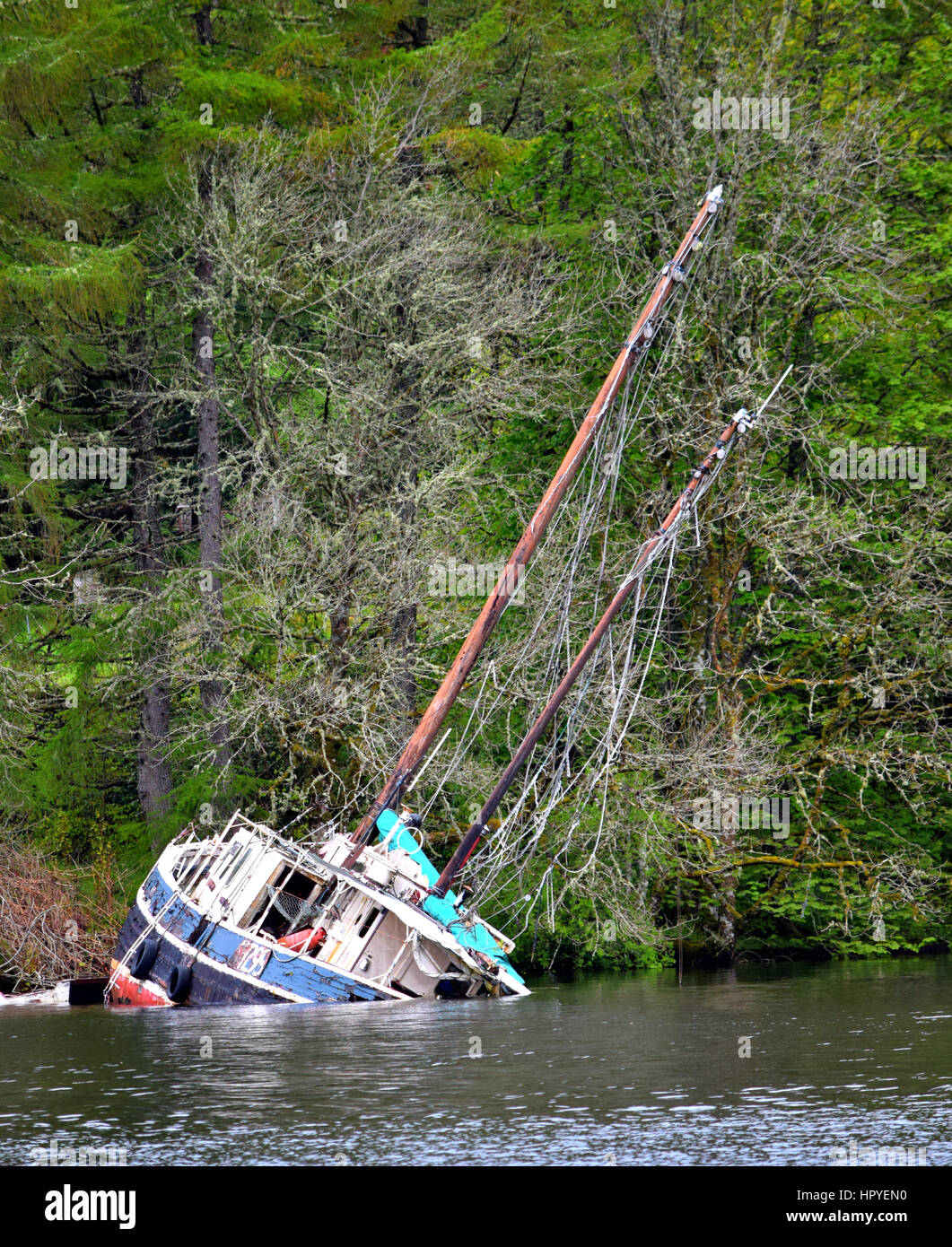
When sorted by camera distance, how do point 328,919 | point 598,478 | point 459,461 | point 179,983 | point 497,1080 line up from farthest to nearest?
point 598,478
point 459,461
point 328,919
point 179,983
point 497,1080

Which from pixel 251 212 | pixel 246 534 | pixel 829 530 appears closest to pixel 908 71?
pixel 829 530

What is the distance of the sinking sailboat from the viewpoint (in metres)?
24.4

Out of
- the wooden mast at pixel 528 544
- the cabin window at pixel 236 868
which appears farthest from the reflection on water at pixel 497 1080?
the wooden mast at pixel 528 544

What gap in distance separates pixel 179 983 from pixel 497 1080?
351 inches

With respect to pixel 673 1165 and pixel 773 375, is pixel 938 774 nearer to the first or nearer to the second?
pixel 773 375

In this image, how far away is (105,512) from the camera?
Answer: 1264 inches

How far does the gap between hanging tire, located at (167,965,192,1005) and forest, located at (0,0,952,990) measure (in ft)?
12.5

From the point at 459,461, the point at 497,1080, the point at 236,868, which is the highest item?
the point at 459,461

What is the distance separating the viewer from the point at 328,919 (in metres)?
24.9

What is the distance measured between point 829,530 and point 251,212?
1192 centimetres

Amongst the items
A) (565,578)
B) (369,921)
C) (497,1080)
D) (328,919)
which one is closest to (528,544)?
(565,578)

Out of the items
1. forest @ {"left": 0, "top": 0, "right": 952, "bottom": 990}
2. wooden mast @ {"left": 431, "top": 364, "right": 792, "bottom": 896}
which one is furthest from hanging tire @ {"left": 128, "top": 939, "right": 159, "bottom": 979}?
wooden mast @ {"left": 431, "top": 364, "right": 792, "bottom": 896}

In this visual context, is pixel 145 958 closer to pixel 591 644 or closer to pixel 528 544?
pixel 591 644
